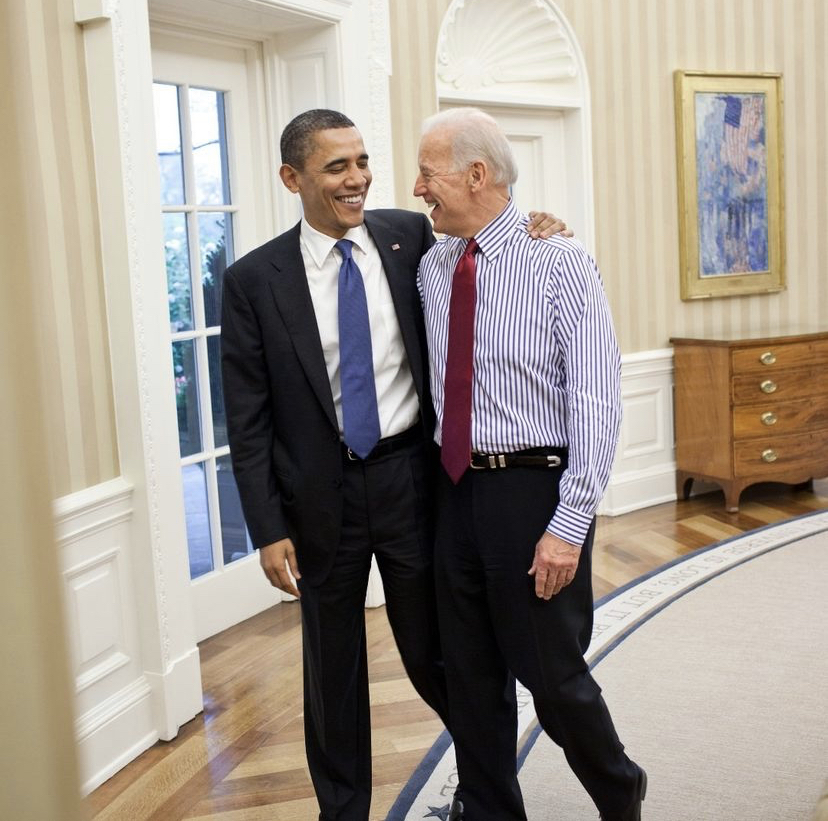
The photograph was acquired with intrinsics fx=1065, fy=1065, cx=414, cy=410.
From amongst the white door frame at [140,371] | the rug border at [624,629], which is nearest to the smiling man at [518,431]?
the rug border at [624,629]

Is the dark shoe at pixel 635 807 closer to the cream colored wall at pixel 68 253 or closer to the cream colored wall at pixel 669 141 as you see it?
the cream colored wall at pixel 68 253

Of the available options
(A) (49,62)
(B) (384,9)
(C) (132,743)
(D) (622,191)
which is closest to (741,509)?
(D) (622,191)

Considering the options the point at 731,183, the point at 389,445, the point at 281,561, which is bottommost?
the point at 281,561

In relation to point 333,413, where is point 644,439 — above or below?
below

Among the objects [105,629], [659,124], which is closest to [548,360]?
[105,629]

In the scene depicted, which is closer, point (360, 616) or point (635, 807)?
point (635, 807)

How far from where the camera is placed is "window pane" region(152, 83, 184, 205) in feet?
12.3

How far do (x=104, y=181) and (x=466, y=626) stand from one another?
1573mm

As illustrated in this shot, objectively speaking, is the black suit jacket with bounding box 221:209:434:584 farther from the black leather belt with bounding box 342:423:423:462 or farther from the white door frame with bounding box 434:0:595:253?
the white door frame with bounding box 434:0:595:253

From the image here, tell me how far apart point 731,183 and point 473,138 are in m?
4.30

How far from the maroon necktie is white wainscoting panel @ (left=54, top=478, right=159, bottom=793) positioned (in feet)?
3.80

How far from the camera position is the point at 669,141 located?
571 cm

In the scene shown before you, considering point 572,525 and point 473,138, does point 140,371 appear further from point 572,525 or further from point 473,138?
point 572,525

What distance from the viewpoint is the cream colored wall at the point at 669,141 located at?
18.0ft
